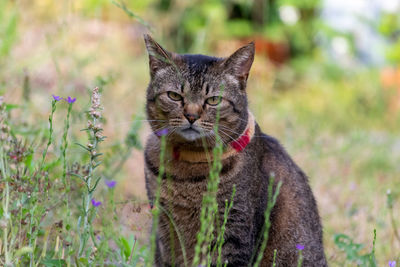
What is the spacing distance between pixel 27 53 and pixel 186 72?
9.37ft

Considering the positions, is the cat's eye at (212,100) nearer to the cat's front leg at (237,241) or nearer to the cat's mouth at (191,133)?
the cat's mouth at (191,133)

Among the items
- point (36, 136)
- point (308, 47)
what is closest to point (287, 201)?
point (36, 136)

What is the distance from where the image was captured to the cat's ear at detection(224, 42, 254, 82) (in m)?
2.23

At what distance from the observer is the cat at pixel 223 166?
6.89ft

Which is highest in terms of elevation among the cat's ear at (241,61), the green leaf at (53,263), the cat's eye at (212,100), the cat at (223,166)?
the cat's ear at (241,61)

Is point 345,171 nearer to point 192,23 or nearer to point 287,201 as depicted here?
point 287,201

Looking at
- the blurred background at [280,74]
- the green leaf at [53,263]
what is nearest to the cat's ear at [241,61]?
the blurred background at [280,74]

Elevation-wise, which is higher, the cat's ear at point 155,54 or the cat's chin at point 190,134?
the cat's ear at point 155,54

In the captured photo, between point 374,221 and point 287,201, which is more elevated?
point 287,201

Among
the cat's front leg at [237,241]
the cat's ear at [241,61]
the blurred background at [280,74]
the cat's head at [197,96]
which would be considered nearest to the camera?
the cat's front leg at [237,241]

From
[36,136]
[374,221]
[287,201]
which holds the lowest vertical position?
[374,221]

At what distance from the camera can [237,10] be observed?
784cm

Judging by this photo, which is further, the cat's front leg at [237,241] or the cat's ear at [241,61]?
the cat's ear at [241,61]

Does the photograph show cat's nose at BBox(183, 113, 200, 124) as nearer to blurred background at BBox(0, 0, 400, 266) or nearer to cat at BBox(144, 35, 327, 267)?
cat at BBox(144, 35, 327, 267)
